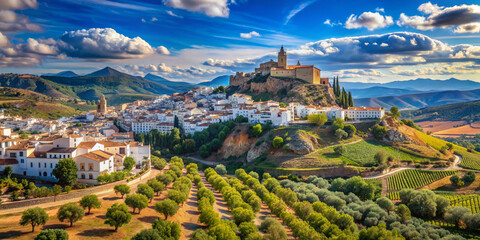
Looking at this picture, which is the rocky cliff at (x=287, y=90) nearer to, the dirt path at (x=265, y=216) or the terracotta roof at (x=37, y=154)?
the dirt path at (x=265, y=216)

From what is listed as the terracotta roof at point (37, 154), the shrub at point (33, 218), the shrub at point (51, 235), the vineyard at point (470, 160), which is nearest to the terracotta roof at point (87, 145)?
the terracotta roof at point (37, 154)

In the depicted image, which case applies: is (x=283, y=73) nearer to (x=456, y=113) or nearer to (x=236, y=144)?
(x=236, y=144)

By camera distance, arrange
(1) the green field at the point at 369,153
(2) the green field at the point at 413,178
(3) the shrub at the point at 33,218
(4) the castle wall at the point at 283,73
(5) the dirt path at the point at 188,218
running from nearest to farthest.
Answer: (3) the shrub at the point at 33,218, (5) the dirt path at the point at 188,218, (2) the green field at the point at 413,178, (1) the green field at the point at 369,153, (4) the castle wall at the point at 283,73

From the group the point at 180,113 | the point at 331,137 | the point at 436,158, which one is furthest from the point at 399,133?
the point at 180,113

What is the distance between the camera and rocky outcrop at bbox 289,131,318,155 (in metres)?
67.1

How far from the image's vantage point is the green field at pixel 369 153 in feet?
209

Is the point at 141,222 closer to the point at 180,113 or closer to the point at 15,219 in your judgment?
the point at 15,219

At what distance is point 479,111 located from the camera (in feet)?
526

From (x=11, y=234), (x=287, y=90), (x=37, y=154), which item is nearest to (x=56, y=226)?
(x=11, y=234)

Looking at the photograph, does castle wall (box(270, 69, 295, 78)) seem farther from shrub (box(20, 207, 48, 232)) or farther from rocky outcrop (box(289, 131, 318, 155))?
shrub (box(20, 207, 48, 232))

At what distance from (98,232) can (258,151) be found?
4732 cm

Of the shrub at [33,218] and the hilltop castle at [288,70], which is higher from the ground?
the hilltop castle at [288,70]

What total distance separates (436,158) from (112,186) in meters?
62.2

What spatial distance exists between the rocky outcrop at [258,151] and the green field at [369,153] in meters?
17.3
